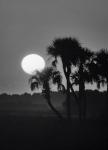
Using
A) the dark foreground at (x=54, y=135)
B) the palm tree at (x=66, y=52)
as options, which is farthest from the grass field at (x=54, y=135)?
the palm tree at (x=66, y=52)

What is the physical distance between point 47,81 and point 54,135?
397 inches

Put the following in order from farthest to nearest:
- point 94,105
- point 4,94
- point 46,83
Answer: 1. point 4,94
2. point 94,105
3. point 46,83

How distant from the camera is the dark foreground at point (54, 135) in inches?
934

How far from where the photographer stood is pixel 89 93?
62.0m

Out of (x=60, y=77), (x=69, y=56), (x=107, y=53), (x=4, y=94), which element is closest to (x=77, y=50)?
(x=69, y=56)

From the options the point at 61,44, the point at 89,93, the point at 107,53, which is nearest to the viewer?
the point at 61,44

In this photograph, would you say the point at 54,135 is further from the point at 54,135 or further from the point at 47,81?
the point at 47,81

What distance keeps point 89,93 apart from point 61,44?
92.5 feet

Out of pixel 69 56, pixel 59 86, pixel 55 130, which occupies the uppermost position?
pixel 69 56

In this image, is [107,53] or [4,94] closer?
[107,53]

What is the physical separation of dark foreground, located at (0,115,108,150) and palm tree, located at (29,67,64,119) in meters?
2.84

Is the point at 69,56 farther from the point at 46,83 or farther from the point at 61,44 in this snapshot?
the point at 46,83

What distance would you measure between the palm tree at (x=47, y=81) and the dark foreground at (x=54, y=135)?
284cm

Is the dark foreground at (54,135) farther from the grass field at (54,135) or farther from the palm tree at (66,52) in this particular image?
the palm tree at (66,52)
